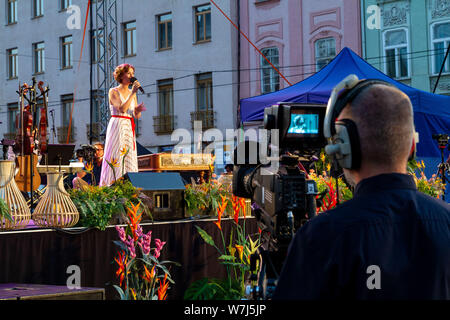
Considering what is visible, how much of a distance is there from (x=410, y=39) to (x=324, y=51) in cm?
271

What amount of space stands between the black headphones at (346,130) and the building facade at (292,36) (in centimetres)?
1764

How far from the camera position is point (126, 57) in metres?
23.8

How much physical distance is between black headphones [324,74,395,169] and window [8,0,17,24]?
2841 centimetres

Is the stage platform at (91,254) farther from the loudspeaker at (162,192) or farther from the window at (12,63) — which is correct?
the window at (12,63)

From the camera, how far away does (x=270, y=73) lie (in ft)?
67.0

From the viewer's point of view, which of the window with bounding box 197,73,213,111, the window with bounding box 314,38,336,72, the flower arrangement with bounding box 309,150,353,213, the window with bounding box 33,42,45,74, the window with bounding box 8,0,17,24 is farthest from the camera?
the window with bounding box 8,0,17,24

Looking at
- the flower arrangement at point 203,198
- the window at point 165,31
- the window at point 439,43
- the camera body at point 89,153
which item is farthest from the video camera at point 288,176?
the window at point 165,31

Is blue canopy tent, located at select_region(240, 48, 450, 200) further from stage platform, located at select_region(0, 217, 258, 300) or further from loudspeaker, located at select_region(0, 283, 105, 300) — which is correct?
loudspeaker, located at select_region(0, 283, 105, 300)

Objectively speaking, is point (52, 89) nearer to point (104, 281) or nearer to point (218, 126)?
point (218, 126)

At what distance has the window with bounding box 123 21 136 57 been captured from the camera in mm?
23675

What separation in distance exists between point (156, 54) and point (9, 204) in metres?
19.5

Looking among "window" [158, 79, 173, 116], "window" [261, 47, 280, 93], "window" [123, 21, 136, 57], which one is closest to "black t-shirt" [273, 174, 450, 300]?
"window" [261, 47, 280, 93]

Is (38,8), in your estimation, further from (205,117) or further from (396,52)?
(396,52)
